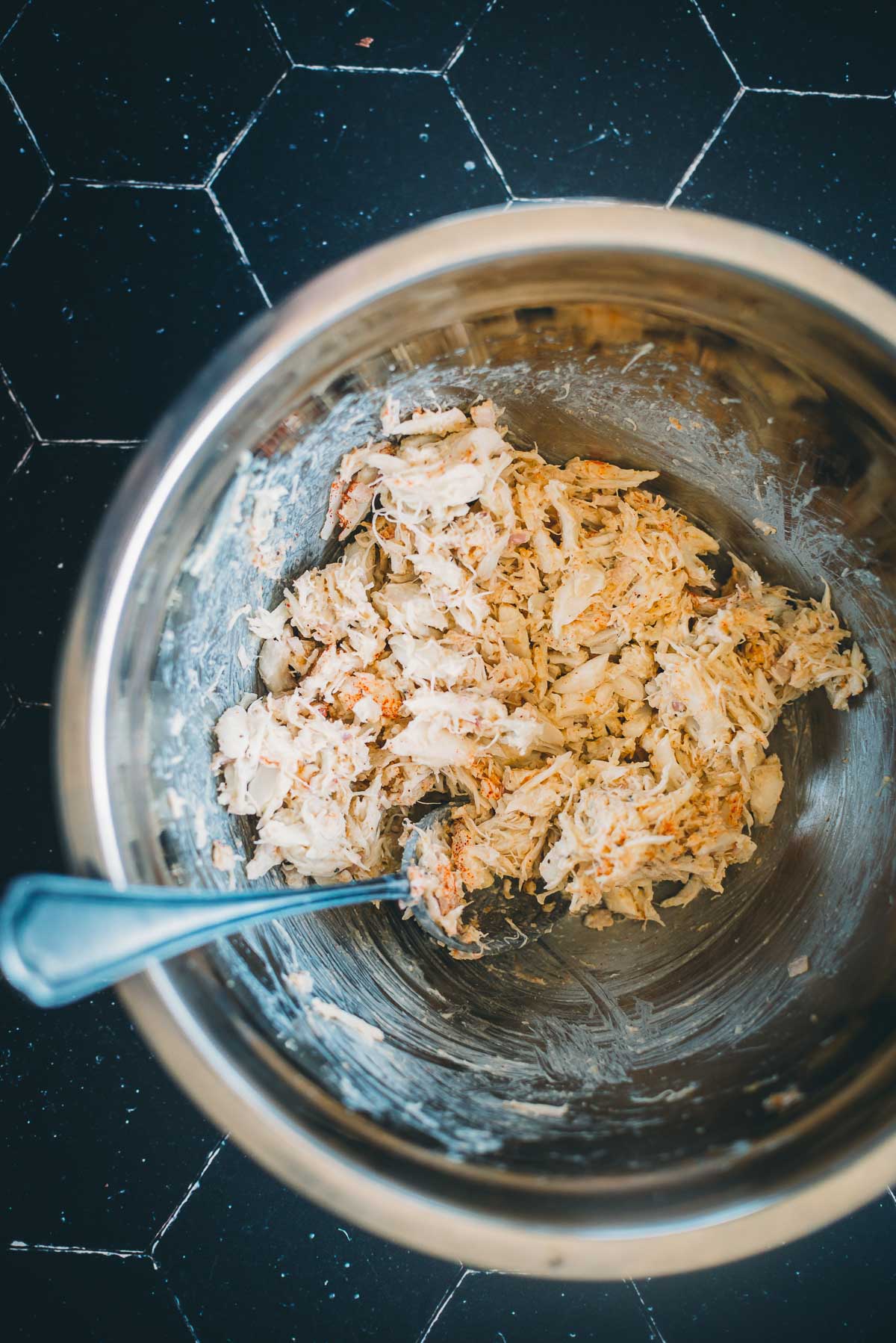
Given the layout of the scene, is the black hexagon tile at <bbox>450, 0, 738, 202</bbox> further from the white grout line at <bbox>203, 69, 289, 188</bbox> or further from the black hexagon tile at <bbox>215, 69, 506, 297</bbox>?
the white grout line at <bbox>203, 69, 289, 188</bbox>

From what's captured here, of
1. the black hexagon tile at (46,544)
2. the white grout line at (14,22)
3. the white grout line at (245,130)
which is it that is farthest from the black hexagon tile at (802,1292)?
the white grout line at (14,22)

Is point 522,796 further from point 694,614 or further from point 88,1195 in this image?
point 88,1195

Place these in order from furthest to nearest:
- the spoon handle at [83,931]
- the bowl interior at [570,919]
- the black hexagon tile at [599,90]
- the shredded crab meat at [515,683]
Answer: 1. the black hexagon tile at [599,90]
2. the shredded crab meat at [515,683]
3. the bowl interior at [570,919]
4. the spoon handle at [83,931]

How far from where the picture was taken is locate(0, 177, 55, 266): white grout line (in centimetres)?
106

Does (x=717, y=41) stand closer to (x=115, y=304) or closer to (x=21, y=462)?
(x=115, y=304)

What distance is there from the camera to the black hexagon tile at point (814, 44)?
1.03 meters

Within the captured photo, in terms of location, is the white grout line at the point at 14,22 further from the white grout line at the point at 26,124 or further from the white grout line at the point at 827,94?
the white grout line at the point at 827,94

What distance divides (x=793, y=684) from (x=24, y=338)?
1008mm

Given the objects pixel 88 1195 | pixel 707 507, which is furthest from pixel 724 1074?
pixel 88 1195

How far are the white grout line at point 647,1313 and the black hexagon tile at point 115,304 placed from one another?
1218 mm

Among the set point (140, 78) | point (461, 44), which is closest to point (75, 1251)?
point (140, 78)

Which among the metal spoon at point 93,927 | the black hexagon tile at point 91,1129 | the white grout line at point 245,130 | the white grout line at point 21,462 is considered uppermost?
the white grout line at point 245,130

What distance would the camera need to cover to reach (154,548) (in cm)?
65

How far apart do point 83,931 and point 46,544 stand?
2.22 feet
